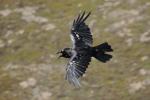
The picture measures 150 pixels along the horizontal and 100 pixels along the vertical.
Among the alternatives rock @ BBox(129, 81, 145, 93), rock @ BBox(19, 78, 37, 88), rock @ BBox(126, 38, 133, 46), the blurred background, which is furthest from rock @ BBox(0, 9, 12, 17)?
rock @ BBox(129, 81, 145, 93)

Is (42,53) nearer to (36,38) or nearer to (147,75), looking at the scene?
(36,38)

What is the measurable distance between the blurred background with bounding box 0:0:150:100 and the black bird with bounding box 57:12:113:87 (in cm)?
1182

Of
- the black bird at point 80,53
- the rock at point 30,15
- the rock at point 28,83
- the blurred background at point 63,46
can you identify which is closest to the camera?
the black bird at point 80,53

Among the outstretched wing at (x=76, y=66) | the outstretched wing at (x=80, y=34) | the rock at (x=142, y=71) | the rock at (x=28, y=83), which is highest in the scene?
the rock at (x=28, y=83)

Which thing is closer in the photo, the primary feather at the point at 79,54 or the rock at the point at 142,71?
the primary feather at the point at 79,54

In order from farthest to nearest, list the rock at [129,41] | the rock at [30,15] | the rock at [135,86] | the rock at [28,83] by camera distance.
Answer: the rock at [30,15] → the rock at [129,41] → the rock at [28,83] → the rock at [135,86]

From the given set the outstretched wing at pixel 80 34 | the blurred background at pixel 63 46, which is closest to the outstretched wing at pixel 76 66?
the outstretched wing at pixel 80 34

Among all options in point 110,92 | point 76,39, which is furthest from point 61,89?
point 76,39

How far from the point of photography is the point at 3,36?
158 feet

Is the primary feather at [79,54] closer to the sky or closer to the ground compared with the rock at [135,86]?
closer to the ground

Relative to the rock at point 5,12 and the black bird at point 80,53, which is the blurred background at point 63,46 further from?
the black bird at point 80,53

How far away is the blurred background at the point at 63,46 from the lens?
3906cm

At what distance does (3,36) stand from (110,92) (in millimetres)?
13228

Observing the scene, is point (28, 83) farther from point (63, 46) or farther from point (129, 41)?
point (129, 41)
